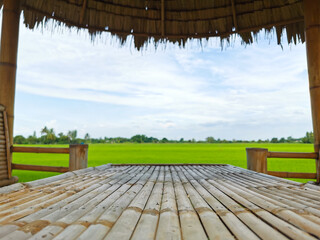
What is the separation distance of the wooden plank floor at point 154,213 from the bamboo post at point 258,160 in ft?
4.13

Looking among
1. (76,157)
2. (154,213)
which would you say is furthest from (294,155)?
(76,157)

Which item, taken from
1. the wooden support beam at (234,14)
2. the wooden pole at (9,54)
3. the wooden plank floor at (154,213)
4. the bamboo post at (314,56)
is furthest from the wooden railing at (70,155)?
the wooden support beam at (234,14)

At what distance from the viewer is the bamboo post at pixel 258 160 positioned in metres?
3.17

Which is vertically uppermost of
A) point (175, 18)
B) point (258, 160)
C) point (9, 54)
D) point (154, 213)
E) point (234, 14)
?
point (175, 18)

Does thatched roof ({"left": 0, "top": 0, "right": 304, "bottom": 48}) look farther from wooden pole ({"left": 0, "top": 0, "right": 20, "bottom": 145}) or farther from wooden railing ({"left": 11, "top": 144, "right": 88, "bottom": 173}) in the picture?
wooden railing ({"left": 11, "top": 144, "right": 88, "bottom": 173})

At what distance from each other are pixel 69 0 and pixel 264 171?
183 inches

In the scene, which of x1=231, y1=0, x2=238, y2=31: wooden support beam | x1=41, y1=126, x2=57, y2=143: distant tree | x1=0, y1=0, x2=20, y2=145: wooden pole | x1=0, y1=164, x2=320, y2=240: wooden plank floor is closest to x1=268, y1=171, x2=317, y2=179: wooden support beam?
x1=0, y1=164, x2=320, y2=240: wooden plank floor

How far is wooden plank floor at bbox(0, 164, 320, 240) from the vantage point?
37.7 inches

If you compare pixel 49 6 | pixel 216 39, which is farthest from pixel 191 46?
pixel 49 6

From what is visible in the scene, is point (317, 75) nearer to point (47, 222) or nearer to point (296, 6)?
point (296, 6)

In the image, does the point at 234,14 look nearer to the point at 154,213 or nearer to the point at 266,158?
the point at 266,158

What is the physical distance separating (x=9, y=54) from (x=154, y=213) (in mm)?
3346

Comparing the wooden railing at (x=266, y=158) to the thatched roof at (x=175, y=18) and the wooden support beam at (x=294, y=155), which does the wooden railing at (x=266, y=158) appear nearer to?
the wooden support beam at (x=294, y=155)

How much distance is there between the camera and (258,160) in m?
3.21
